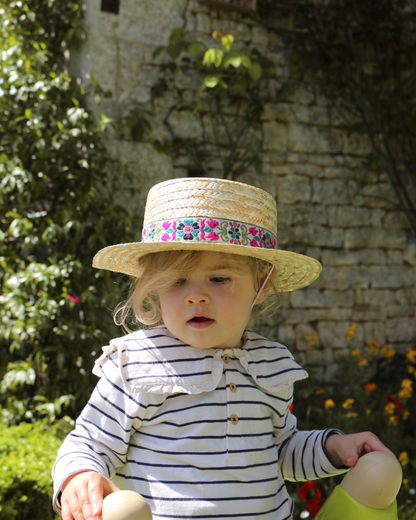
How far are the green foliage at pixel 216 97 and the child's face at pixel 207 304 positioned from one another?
2.61m

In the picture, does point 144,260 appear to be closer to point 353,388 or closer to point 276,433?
point 276,433

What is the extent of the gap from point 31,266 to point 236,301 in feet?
7.01

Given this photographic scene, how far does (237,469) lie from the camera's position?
46.3 inches

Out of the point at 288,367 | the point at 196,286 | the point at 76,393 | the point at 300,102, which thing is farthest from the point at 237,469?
the point at 300,102

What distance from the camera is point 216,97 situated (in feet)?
12.8

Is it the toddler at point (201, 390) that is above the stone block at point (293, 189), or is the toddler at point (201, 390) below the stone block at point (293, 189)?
Answer: below

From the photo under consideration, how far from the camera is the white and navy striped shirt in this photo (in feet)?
3.73

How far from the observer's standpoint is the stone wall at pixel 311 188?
3625mm

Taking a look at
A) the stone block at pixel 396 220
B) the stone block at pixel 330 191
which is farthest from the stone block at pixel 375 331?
the stone block at pixel 330 191

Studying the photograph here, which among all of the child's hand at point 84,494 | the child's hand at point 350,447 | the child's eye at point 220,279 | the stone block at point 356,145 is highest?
the stone block at point 356,145

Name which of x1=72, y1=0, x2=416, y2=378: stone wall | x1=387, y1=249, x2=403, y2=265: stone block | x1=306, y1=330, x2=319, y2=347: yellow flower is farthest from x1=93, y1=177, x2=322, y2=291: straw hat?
x1=387, y1=249, x2=403, y2=265: stone block

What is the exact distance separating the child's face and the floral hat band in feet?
0.24

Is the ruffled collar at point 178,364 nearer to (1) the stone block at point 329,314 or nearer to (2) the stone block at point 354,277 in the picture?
(1) the stone block at point 329,314

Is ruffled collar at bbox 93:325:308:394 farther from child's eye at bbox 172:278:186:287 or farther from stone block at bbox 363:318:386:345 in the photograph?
stone block at bbox 363:318:386:345
